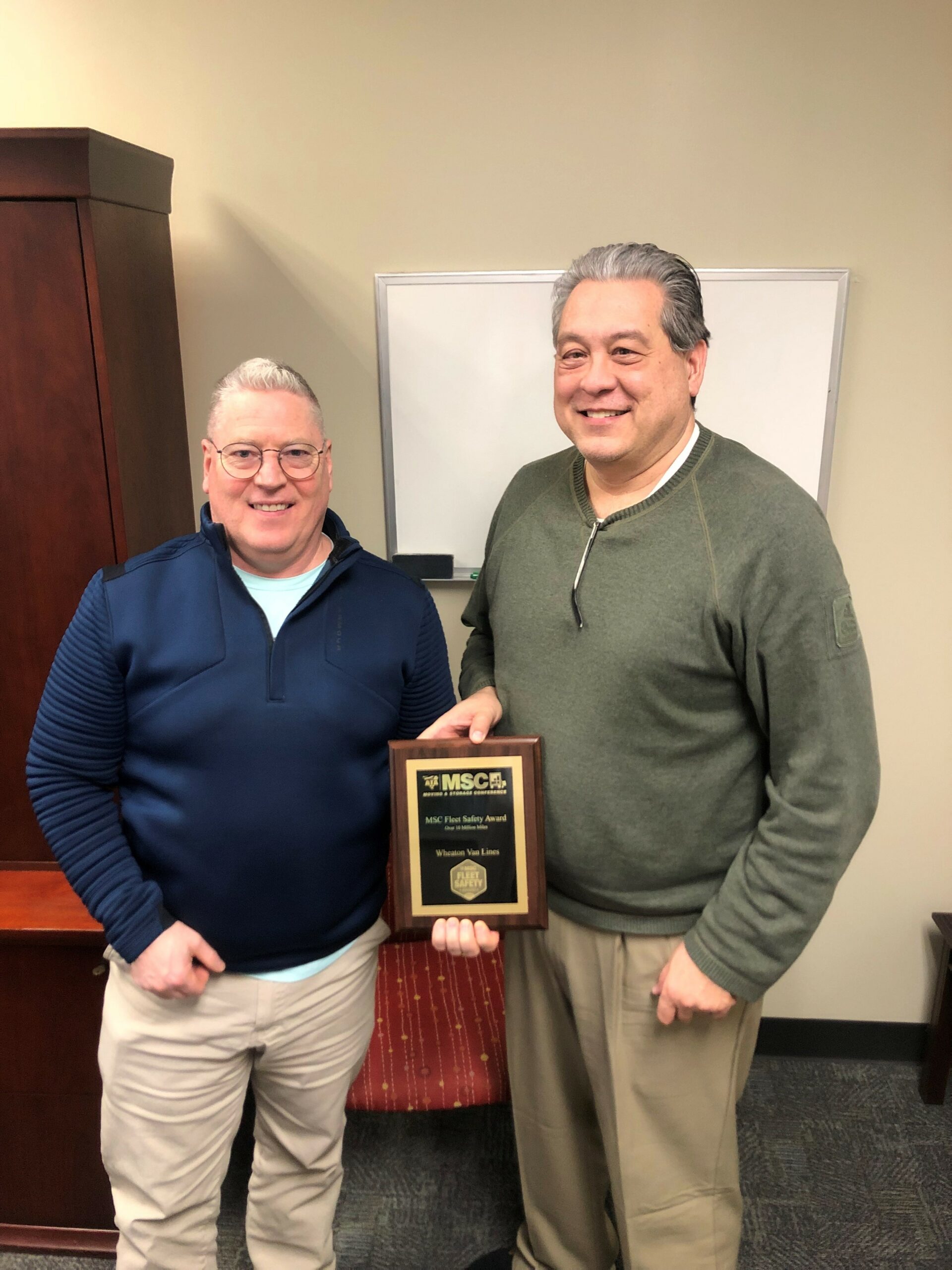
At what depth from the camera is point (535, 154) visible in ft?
7.20

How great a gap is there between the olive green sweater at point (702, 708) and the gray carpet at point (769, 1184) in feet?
3.62

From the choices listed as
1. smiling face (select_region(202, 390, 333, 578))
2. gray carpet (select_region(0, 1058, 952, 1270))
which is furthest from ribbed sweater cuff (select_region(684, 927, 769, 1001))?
gray carpet (select_region(0, 1058, 952, 1270))

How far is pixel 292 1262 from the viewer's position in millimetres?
1836

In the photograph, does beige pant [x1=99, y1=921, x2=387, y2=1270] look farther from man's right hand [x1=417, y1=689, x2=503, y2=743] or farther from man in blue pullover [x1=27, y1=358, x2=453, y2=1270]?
man's right hand [x1=417, y1=689, x2=503, y2=743]

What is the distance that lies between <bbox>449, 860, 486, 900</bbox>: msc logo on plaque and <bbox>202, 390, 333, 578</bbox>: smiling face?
615 mm

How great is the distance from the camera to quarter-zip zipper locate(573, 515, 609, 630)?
1.51m

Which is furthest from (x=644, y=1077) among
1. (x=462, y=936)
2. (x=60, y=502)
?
(x=60, y=502)

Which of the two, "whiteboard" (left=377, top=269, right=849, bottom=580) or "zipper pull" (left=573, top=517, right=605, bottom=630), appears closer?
"zipper pull" (left=573, top=517, right=605, bottom=630)

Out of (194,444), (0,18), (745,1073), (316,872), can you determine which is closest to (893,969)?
(745,1073)

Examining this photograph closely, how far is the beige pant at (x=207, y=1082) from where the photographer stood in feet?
5.21

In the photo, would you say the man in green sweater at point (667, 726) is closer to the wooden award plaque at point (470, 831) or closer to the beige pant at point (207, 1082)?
the wooden award plaque at point (470, 831)

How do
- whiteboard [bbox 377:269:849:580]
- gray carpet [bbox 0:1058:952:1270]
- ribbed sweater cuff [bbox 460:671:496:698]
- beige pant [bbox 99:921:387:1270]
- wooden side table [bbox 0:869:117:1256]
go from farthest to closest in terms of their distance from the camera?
whiteboard [bbox 377:269:849:580], gray carpet [bbox 0:1058:952:1270], wooden side table [bbox 0:869:117:1256], ribbed sweater cuff [bbox 460:671:496:698], beige pant [bbox 99:921:387:1270]

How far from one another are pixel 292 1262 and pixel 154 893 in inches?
34.8

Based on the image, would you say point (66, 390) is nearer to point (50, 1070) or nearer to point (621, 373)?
point (621, 373)
